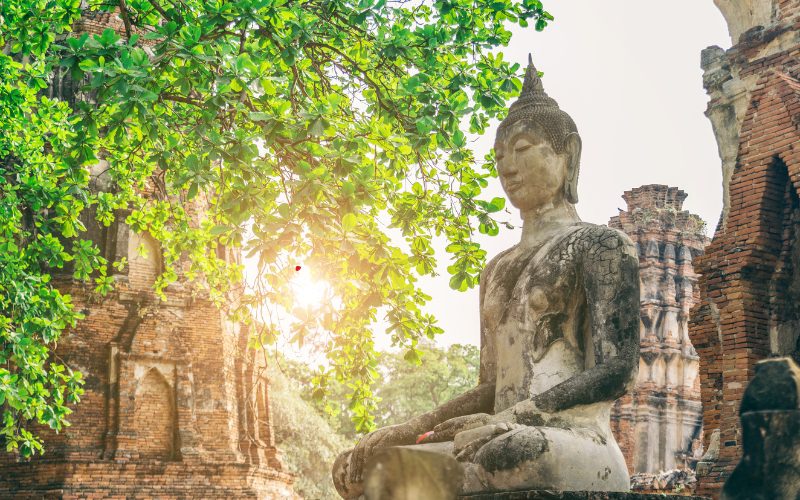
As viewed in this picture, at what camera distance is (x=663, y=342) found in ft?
79.0

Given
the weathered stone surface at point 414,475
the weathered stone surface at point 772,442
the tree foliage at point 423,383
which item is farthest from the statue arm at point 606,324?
the tree foliage at point 423,383

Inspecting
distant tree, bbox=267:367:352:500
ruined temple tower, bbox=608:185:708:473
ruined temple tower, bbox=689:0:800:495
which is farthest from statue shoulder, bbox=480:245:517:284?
distant tree, bbox=267:367:352:500

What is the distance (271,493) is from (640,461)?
8554 millimetres

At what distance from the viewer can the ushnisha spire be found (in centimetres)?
480

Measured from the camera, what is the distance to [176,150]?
9.14m

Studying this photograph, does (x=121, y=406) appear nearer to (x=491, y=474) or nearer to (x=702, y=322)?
(x=702, y=322)

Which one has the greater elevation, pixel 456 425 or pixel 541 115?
pixel 541 115

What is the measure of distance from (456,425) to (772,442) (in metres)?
2.14

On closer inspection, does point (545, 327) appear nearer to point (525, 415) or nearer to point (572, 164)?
point (525, 415)

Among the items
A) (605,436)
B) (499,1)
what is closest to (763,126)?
(499,1)

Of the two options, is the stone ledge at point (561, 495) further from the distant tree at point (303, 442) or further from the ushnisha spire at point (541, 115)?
the distant tree at point (303, 442)

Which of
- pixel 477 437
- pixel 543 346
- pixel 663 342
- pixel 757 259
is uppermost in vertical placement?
pixel 663 342

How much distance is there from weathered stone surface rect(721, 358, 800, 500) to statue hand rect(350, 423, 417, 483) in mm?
2415

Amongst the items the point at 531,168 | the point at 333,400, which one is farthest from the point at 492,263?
the point at 333,400
